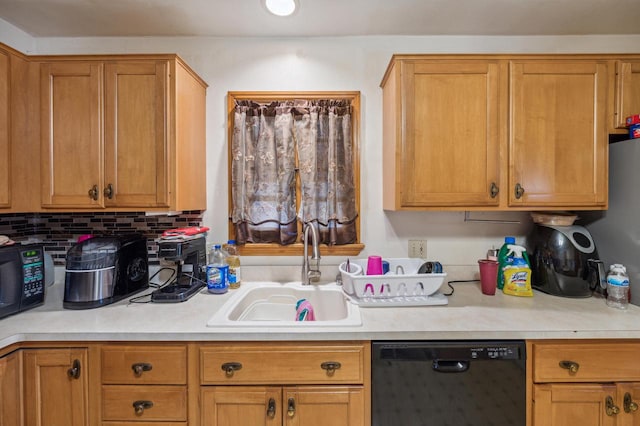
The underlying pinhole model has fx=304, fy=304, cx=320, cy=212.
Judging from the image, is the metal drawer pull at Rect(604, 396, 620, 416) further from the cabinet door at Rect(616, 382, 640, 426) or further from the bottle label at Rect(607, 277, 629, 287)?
the bottle label at Rect(607, 277, 629, 287)

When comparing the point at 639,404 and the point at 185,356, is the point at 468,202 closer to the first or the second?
the point at 639,404

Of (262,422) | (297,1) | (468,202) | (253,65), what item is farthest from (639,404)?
(253,65)

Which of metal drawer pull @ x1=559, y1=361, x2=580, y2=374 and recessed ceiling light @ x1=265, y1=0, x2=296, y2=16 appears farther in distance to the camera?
recessed ceiling light @ x1=265, y1=0, x2=296, y2=16

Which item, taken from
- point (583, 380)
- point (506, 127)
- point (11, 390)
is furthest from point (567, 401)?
point (11, 390)

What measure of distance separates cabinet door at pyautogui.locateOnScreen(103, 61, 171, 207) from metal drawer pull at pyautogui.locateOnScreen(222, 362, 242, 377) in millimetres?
816

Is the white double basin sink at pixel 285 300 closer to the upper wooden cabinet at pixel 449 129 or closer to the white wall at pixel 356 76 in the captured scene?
the white wall at pixel 356 76

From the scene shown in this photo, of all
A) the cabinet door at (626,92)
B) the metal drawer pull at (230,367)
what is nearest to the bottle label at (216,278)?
the metal drawer pull at (230,367)

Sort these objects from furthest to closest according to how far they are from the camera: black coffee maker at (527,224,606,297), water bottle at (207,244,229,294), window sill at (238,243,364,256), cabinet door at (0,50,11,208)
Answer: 1. window sill at (238,243,364,256)
2. water bottle at (207,244,229,294)
3. black coffee maker at (527,224,606,297)
4. cabinet door at (0,50,11,208)

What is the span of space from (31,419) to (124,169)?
1.09 metres

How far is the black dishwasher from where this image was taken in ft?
3.86

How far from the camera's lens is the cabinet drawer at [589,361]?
1193mm

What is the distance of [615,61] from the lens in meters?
1.50

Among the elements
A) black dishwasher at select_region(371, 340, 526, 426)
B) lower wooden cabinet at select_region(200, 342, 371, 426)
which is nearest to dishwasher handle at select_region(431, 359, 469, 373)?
black dishwasher at select_region(371, 340, 526, 426)

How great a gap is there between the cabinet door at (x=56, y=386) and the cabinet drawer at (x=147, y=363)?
115mm
